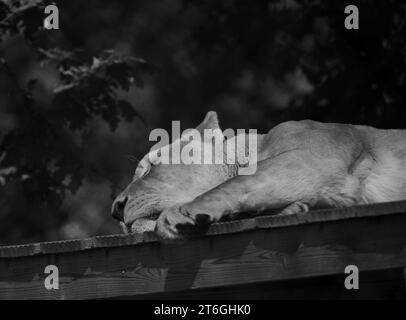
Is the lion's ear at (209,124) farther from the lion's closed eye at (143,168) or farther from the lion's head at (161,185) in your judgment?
the lion's closed eye at (143,168)

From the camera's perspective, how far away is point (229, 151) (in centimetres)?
451

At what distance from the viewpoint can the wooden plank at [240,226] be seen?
3217mm

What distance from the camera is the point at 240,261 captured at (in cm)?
345

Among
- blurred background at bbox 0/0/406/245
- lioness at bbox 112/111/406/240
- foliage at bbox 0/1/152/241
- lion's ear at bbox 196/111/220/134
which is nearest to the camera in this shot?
lioness at bbox 112/111/406/240

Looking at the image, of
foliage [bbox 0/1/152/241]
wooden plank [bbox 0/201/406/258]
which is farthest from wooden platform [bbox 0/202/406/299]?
foliage [bbox 0/1/152/241]

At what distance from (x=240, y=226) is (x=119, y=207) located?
3.17 ft

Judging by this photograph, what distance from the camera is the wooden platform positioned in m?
3.27

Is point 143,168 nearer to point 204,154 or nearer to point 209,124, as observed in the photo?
point 204,154

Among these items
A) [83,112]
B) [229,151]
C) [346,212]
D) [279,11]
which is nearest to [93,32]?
[279,11]

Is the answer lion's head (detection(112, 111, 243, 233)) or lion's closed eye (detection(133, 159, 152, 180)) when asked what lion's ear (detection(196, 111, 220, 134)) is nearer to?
lion's head (detection(112, 111, 243, 233))

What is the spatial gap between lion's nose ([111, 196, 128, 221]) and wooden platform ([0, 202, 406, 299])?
510 millimetres

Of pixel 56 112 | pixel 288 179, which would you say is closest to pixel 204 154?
pixel 288 179

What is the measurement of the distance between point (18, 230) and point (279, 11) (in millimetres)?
3318

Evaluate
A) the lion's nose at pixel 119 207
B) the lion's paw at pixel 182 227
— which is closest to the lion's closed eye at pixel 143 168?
the lion's nose at pixel 119 207
